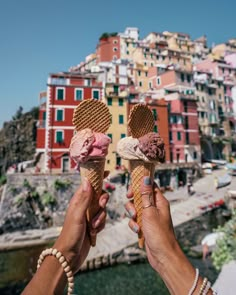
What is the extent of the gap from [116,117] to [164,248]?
102ft

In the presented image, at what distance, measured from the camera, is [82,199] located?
306 centimetres

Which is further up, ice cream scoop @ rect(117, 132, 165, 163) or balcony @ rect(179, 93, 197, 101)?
balcony @ rect(179, 93, 197, 101)

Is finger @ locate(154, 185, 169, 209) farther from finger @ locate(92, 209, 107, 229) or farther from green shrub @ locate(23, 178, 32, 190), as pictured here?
green shrub @ locate(23, 178, 32, 190)

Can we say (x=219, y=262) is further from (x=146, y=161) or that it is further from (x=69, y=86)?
(x=69, y=86)

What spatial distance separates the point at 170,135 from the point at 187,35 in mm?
59169

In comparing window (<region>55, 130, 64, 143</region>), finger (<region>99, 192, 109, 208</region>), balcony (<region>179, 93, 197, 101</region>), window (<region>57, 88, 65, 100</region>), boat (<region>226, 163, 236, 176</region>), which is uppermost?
balcony (<region>179, 93, 197, 101</region>)

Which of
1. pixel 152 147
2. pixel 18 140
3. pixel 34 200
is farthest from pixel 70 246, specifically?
pixel 18 140

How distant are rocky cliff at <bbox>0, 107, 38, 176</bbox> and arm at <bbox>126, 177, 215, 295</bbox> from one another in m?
46.1

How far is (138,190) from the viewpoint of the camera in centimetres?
367

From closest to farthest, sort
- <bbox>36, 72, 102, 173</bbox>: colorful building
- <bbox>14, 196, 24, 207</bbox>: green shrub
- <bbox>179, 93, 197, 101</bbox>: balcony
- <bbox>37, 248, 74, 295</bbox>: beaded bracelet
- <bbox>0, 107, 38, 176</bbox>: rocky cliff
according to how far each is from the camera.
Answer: <bbox>37, 248, 74, 295</bbox>: beaded bracelet → <bbox>14, 196, 24, 207</bbox>: green shrub → <bbox>36, 72, 102, 173</bbox>: colorful building → <bbox>179, 93, 197, 101</bbox>: balcony → <bbox>0, 107, 38, 176</bbox>: rocky cliff

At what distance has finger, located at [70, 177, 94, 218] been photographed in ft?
9.61

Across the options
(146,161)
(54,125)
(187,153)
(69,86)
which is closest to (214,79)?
(187,153)

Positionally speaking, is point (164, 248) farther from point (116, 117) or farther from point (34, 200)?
point (116, 117)

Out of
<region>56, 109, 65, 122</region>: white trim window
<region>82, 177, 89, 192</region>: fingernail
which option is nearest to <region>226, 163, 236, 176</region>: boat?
<region>56, 109, 65, 122</region>: white trim window
